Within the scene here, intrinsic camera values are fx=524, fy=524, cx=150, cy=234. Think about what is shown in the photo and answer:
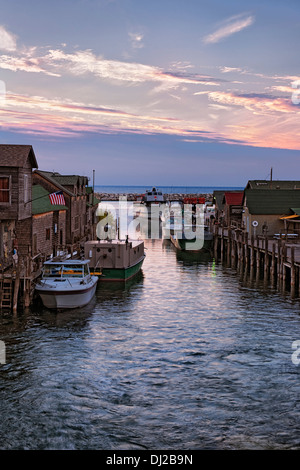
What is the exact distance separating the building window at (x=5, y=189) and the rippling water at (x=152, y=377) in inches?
317

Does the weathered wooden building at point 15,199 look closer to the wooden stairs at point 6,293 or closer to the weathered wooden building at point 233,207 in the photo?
→ the wooden stairs at point 6,293

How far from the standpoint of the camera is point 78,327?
1225 inches

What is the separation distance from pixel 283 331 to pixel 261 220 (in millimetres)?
38188

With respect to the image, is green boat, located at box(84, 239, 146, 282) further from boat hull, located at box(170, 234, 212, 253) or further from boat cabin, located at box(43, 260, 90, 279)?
boat hull, located at box(170, 234, 212, 253)

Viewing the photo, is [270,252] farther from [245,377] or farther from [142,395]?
[142,395]

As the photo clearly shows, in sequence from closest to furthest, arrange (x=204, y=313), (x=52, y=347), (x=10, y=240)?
(x=52, y=347)
(x=204, y=313)
(x=10, y=240)

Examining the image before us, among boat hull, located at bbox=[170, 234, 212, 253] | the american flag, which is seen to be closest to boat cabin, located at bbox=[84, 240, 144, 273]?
the american flag

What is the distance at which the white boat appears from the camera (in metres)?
34.0

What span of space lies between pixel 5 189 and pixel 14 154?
2.79m

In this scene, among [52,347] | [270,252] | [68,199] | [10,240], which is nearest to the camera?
[52,347]

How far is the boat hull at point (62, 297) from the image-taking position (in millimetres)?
33750

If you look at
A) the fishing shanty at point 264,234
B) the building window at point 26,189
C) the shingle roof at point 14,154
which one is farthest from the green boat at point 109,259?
the fishing shanty at point 264,234

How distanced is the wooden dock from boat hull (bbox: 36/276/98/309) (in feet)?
55.9
